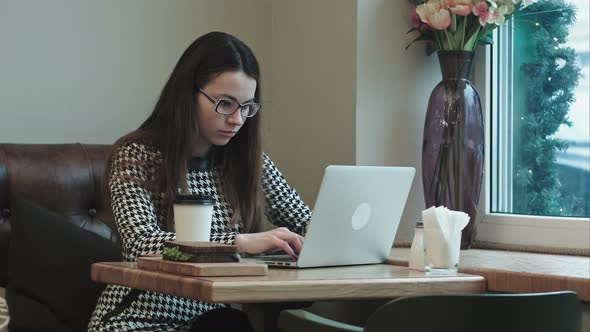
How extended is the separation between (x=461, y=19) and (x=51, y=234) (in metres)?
1.40

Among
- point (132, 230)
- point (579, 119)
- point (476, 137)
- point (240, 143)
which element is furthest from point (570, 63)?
point (132, 230)

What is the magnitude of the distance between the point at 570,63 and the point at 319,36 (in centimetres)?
85

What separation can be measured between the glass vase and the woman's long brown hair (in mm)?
657

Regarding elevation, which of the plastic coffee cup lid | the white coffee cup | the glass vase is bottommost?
the white coffee cup

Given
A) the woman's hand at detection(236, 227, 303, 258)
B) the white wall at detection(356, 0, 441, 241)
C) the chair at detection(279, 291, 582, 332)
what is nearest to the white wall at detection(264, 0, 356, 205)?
the white wall at detection(356, 0, 441, 241)

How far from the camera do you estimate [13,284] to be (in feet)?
7.84

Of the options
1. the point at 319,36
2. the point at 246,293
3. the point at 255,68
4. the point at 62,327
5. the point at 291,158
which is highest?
the point at 319,36

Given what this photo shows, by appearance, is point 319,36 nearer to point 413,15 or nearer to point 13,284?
point 413,15

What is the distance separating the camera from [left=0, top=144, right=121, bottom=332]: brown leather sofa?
237 centimetres

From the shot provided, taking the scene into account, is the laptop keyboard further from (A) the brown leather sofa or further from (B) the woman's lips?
(A) the brown leather sofa

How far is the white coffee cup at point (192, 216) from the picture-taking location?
194 cm

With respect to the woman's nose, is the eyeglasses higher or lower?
higher

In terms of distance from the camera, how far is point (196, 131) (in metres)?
2.31

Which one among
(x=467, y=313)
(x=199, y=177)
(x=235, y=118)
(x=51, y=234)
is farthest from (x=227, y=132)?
(x=467, y=313)
